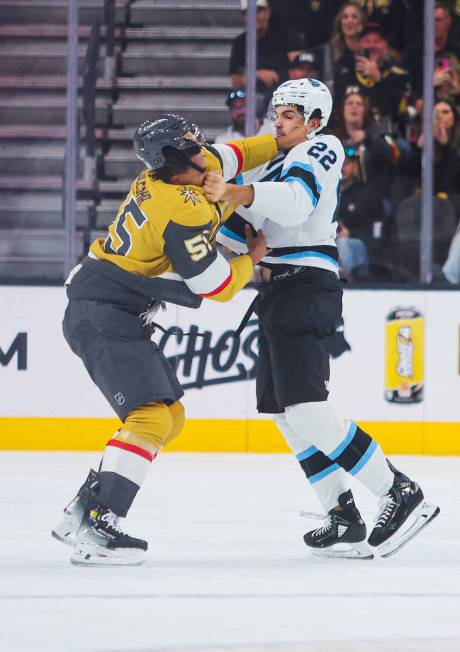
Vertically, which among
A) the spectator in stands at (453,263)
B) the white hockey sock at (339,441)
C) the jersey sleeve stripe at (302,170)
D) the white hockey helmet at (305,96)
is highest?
the white hockey helmet at (305,96)

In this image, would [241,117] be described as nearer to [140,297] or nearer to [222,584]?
[140,297]

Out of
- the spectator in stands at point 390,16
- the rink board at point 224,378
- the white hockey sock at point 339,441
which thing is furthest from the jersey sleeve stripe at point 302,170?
the spectator in stands at point 390,16

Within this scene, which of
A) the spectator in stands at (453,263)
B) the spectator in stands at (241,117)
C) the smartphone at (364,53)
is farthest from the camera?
the smartphone at (364,53)

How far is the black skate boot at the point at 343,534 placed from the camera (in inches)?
147

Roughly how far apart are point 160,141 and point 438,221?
11.0 feet

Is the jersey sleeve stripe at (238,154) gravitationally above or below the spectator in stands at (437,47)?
below

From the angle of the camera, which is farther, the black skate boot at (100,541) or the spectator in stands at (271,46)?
the spectator in stands at (271,46)

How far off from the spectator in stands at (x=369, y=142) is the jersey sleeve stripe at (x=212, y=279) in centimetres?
330

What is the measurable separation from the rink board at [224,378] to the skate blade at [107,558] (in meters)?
2.82

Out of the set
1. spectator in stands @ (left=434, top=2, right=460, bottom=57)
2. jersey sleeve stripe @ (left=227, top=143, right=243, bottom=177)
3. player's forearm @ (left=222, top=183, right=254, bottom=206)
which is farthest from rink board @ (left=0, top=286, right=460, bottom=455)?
player's forearm @ (left=222, top=183, right=254, bottom=206)

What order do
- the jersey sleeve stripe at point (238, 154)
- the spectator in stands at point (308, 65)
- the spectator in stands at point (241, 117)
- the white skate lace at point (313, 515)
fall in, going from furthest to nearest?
the spectator in stands at point (308, 65)
the spectator in stands at point (241, 117)
the white skate lace at point (313, 515)
the jersey sleeve stripe at point (238, 154)

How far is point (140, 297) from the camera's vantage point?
3551mm

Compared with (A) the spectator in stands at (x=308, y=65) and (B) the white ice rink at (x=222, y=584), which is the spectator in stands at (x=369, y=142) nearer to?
(A) the spectator in stands at (x=308, y=65)

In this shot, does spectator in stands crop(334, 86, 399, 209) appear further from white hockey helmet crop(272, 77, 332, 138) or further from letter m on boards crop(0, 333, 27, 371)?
white hockey helmet crop(272, 77, 332, 138)
